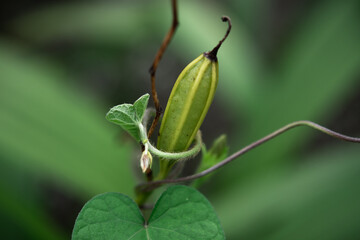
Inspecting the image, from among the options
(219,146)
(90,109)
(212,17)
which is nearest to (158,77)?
(212,17)

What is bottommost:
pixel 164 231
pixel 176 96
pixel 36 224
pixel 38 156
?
pixel 36 224

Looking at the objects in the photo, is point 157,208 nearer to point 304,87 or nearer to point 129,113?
point 129,113

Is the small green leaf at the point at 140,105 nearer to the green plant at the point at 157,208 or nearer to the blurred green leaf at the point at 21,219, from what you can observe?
the green plant at the point at 157,208

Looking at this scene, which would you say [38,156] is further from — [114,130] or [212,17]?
[212,17]

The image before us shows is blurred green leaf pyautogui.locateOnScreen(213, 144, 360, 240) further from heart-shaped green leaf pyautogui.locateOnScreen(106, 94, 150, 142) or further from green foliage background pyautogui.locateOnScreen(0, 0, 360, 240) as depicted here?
heart-shaped green leaf pyautogui.locateOnScreen(106, 94, 150, 142)

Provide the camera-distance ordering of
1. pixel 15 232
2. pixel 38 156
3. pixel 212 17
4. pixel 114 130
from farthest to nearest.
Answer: pixel 212 17 < pixel 114 130 < pixel 15 232 < pixel 38 156

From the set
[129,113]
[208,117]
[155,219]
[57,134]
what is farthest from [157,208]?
[208,117]

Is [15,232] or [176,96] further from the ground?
[176,96]
